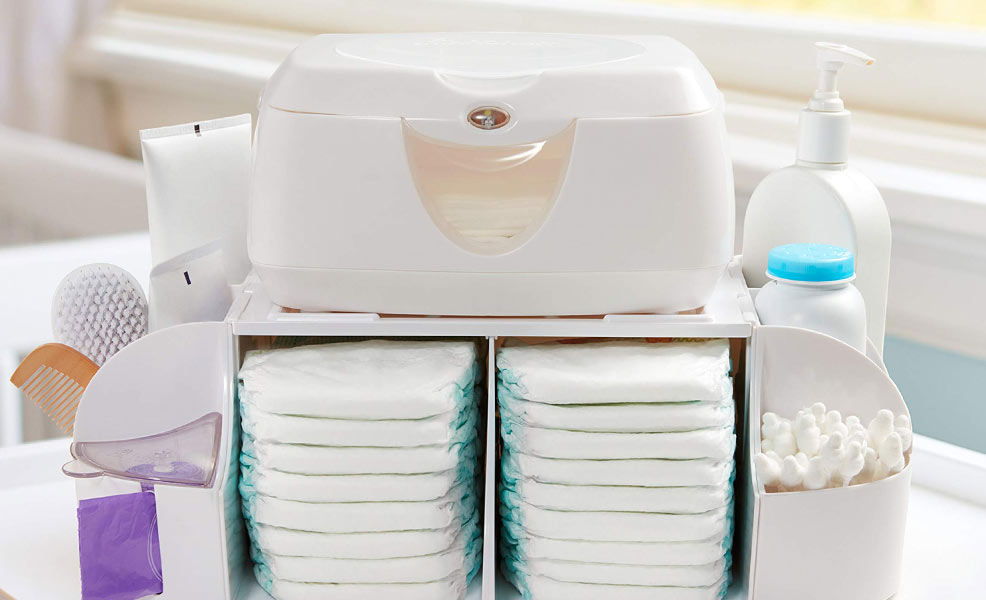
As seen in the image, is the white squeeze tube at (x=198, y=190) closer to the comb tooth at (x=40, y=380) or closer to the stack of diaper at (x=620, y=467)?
the comb tooth at (x=40, y=380)

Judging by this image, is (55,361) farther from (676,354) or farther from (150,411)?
(676,354)

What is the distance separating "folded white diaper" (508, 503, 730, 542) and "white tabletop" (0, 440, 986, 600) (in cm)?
6

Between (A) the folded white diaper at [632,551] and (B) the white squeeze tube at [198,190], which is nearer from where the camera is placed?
(A) the folded white diaper at [632,551]

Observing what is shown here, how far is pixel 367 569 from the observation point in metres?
0.56

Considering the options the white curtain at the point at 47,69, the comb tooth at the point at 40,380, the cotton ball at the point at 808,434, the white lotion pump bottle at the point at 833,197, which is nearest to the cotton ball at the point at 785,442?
the cotton ball at the point at 808,434

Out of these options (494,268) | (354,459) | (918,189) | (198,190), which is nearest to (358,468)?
(354,459)

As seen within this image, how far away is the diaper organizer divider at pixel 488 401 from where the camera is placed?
55 cm

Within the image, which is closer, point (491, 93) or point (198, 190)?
point (491, 93)

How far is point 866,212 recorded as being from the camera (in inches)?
25.2

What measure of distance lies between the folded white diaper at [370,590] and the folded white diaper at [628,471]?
0.08m

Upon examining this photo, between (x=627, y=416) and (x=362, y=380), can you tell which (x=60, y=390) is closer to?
(x=362, y=380)

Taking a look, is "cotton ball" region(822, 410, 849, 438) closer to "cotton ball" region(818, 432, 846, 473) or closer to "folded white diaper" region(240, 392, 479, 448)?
"cotton ball" region(818, 432, 846, 473)

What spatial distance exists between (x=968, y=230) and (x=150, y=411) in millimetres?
602

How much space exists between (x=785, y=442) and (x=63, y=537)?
1.46ft
